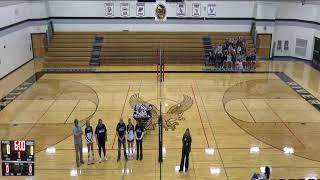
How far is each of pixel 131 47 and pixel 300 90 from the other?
1178 cm

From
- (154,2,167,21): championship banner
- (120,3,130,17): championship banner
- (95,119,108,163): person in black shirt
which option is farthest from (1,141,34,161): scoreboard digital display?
(120,3,130,17): championship banner

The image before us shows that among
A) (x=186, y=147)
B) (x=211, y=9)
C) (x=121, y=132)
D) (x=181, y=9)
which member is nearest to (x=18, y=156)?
(x=121, y=132)

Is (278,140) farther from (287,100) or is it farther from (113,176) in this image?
(113,176)

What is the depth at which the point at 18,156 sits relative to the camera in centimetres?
886

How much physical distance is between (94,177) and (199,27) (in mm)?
18481

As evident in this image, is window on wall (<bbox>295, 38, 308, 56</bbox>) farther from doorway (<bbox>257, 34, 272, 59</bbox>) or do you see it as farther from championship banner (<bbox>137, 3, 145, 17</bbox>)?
championship banner (<bbox>137, 3, 145, 17</bbox>)

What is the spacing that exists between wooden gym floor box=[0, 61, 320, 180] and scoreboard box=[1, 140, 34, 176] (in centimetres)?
217

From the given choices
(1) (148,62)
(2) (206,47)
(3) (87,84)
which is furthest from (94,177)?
(2) (206,47)

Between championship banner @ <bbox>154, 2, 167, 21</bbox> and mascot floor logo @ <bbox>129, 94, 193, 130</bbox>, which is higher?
championship banner @ <bbox>154, 2, 167, 21</bbox>

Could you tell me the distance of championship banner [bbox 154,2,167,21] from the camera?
2588 cm

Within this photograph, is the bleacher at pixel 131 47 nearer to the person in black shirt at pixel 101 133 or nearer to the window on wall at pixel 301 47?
the window on wall at pixel 301 47

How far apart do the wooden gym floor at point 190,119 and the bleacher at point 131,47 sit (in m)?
1.24

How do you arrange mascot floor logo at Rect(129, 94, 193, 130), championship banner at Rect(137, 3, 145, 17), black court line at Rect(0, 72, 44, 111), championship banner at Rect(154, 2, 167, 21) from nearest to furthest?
1. mascot floor logo at Rect(129, 94, 193, 130)
2. black court line at Rect(0, 72, 44, 111)
3. championship banner at Rect(154, 2, 167, 21)
4. championship banner at Rect(137, 3, 145, 17)

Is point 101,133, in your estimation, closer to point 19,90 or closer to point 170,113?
point 170,113
